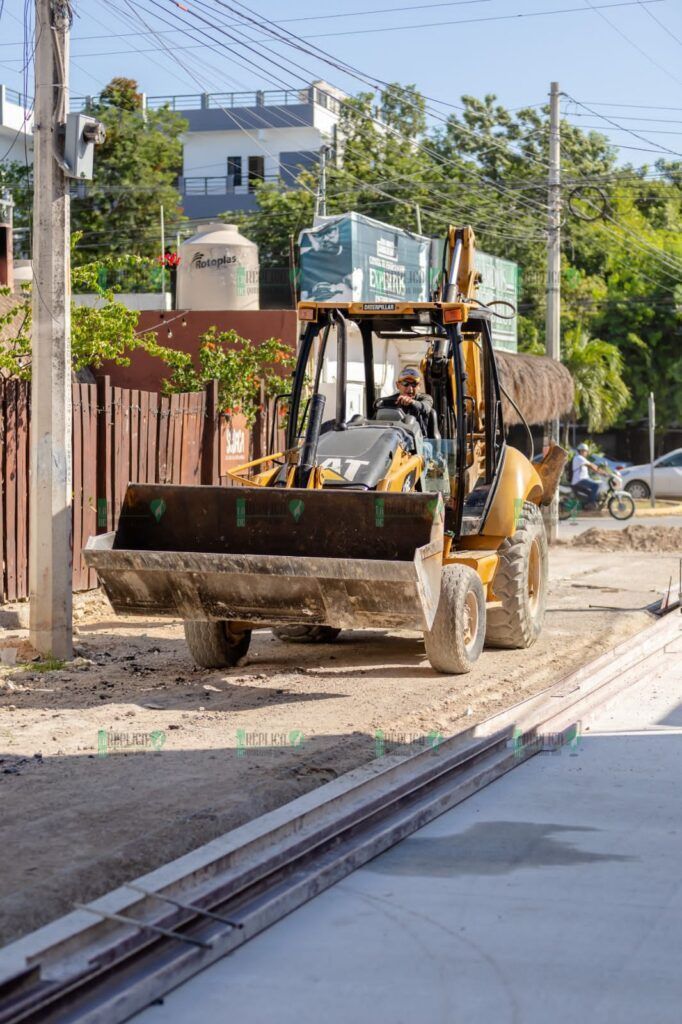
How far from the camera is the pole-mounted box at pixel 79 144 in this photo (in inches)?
437

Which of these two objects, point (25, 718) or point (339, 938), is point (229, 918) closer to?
point (339, 938)

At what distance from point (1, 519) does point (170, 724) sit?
4.98 meters

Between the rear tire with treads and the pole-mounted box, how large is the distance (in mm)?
4478

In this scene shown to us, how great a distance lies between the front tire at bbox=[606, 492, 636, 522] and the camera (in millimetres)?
31344

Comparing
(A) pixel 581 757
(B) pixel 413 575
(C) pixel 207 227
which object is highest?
(C) pixel 207 227

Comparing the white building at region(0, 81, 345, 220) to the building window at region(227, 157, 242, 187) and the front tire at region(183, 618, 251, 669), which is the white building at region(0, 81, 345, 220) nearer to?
the building window at region(227, 157, 242, 187)

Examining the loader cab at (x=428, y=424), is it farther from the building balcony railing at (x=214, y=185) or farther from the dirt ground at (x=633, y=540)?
the building balcony railing at (x=214, y=185)

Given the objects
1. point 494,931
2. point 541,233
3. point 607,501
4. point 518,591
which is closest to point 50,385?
point 518,591

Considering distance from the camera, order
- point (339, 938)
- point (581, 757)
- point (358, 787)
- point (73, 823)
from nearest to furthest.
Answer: point (339, 938)
point (73, 823)
point (358, 787)
point (581, 757)

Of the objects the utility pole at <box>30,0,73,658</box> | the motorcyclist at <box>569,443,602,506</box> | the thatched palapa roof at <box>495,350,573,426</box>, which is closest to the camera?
the utility pole at <box>30,0,73,658</box>

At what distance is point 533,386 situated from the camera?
97.7 feet

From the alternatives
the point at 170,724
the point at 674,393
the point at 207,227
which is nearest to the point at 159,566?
the point at 170,724

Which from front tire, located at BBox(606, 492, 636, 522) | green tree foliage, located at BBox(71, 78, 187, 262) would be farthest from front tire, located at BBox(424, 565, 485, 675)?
green tree foliage, located at BBox(71, 78, 187, 262)

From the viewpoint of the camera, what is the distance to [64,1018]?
444 cm
